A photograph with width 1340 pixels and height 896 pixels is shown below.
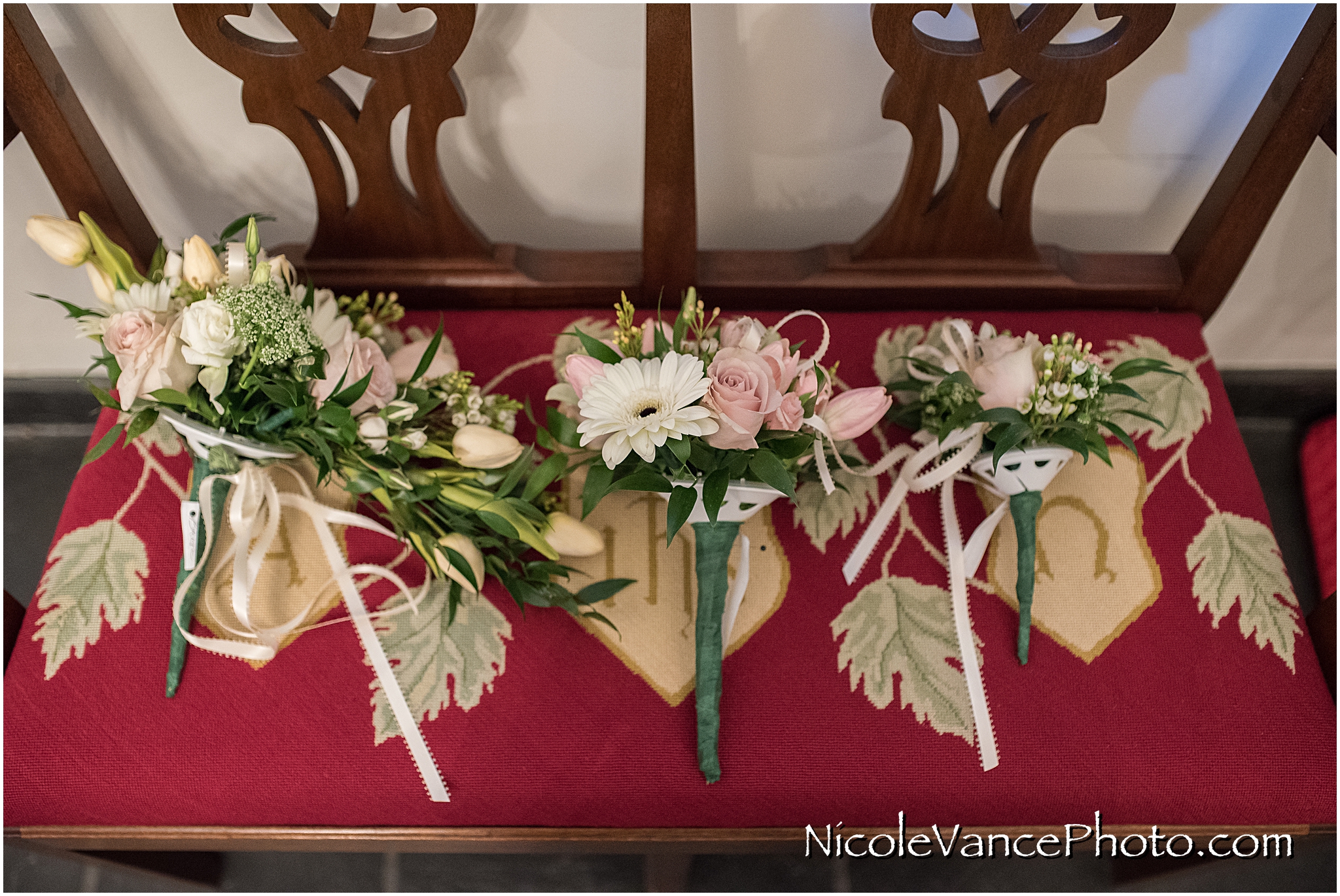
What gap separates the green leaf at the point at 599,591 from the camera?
85 centimetres

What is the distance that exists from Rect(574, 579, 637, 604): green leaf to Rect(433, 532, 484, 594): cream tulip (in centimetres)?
10

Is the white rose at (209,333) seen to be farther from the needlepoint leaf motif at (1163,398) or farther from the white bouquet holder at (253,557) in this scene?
the needlepoint leaf motif at (1163,398)

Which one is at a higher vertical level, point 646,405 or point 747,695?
point 646,405

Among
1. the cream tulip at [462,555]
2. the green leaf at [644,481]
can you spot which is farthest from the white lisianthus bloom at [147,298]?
the green leaf at [644,481]

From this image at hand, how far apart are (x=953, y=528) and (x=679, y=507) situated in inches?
14.2

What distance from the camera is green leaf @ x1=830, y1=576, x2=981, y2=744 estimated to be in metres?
0.84

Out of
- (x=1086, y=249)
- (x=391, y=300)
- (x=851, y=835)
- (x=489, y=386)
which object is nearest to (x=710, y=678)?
(x=851, y=835)

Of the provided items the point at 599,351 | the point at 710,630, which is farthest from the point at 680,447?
the point at 710,630

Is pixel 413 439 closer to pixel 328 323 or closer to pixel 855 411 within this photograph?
pixel 328 323

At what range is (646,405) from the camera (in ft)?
2.18

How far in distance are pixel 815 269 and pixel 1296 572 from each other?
3.63 feet

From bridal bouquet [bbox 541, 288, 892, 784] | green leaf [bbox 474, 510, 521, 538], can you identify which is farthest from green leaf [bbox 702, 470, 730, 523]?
green leaf [bbox 474, 510, 521, 538]

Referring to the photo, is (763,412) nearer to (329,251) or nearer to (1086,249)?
(329,251)

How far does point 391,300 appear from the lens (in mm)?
908
